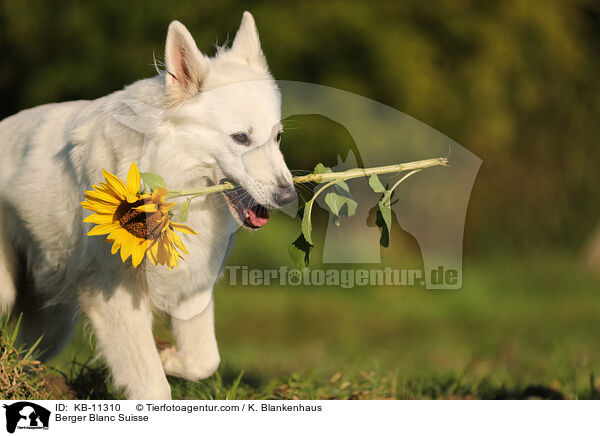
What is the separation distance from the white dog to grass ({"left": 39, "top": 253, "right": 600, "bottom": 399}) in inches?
12.3

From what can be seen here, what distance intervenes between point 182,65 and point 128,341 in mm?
1094

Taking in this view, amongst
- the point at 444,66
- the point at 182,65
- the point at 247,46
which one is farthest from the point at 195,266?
the point at 444,66

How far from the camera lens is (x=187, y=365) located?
2902mm

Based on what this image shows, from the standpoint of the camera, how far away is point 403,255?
5824 millimetres

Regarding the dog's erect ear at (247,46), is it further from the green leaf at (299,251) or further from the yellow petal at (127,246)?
the yellow petal at (127,246)

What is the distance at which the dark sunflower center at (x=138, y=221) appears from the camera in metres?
2.31

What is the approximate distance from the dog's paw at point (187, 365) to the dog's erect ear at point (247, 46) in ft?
4.13

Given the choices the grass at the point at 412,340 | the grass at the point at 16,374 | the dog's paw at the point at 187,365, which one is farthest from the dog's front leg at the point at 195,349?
the grass at the point at 16,374

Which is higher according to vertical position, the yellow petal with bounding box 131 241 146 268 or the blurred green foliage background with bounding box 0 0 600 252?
the blurred green foliage background with bounding box 0 0 600 252

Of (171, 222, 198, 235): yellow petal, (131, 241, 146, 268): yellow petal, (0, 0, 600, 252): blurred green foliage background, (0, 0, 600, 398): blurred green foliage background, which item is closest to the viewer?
(131, 241, 146, 268): yellow petal

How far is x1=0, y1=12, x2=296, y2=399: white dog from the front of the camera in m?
2.55

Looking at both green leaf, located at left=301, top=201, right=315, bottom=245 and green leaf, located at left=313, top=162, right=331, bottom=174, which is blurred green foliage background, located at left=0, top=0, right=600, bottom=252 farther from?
green leaf, located at left=301, top=201, right=315, bottom=245

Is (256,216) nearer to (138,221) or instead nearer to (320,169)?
(320,169)
